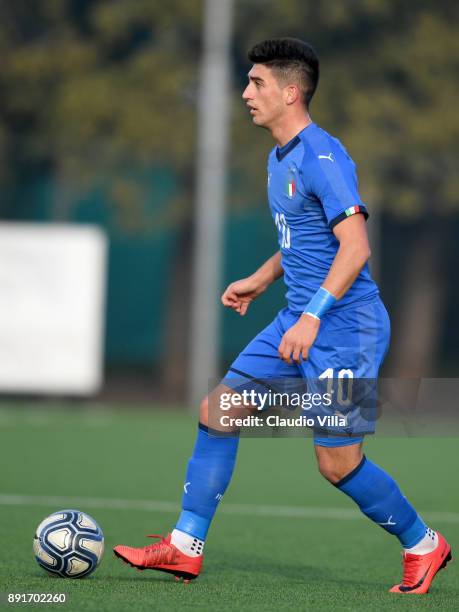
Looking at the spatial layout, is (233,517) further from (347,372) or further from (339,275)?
(339,275)

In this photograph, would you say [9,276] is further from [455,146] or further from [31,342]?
[455,146]

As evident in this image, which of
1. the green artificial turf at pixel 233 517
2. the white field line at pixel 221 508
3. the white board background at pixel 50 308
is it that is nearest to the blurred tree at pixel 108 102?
the white board background at pixel 50 308

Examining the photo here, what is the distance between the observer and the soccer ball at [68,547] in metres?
5.69

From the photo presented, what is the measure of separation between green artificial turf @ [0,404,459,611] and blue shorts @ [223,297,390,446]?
751 mm

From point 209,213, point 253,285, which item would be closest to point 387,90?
point 209,213

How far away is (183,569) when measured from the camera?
573 centimetres

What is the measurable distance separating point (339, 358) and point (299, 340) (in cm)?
34

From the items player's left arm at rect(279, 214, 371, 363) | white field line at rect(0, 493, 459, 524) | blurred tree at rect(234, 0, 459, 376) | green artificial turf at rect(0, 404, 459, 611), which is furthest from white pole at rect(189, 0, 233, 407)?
player's left arm at rect(279, 214, 371, 363)

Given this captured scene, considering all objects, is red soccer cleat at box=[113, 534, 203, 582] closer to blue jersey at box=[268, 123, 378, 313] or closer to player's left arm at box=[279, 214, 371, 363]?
player's left arm at box=[279, 214, 371, 363]

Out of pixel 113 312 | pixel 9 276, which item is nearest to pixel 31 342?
pixel 9 276

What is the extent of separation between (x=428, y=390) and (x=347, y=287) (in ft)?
3.97

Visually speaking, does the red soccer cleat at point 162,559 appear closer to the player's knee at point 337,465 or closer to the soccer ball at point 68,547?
the soccer ball at point 68,547

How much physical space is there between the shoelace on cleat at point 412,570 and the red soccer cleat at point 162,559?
35.4 inches

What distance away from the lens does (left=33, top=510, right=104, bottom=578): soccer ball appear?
18.7ft
